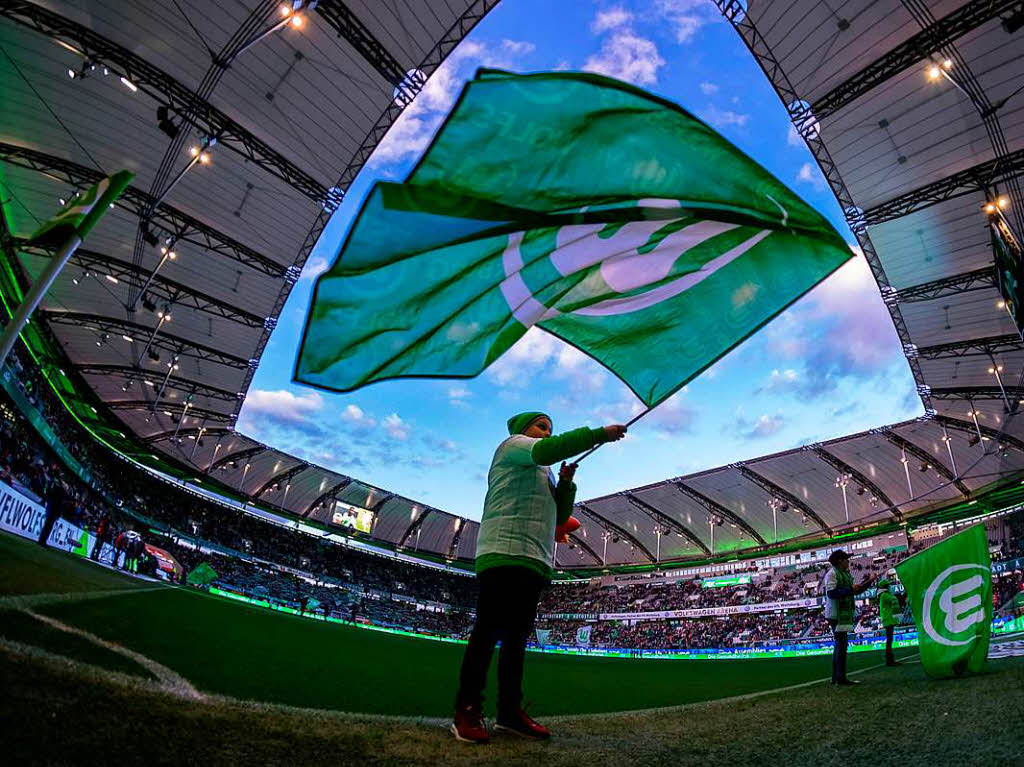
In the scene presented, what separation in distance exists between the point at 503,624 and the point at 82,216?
221 inches

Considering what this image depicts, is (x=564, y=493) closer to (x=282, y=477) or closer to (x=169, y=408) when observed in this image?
(x=169, y=408)

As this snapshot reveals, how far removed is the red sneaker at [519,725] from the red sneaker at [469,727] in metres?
0.29

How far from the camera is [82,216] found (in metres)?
5.22

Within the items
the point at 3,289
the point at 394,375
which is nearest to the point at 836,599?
the point at 394,375

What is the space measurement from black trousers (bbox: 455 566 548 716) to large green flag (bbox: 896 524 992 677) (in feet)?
14.6

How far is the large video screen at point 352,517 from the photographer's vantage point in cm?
4316

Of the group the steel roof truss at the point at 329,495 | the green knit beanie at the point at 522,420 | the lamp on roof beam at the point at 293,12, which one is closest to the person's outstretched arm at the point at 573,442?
the green knit beanie at the point at 522,420

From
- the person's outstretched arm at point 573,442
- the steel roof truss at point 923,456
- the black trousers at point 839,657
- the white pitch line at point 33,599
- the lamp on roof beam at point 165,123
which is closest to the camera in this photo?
the person's outstretched arm at point 573,442

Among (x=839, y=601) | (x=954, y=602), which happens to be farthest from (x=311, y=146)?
(x=954, y=602)

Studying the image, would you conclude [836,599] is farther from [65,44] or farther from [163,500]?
[163,500]

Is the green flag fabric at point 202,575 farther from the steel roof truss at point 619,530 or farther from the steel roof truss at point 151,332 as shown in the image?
the steel roof truss at point 619,530

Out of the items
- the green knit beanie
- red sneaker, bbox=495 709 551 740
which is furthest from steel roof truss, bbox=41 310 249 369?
red sneaker, bbox=495 709 551 740

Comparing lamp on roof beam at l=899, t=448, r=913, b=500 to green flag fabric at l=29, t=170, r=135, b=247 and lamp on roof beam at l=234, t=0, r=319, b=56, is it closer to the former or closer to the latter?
lamp on roof beam at l=234, t=0, r=319, b=56

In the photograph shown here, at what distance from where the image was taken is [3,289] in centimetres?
1803
